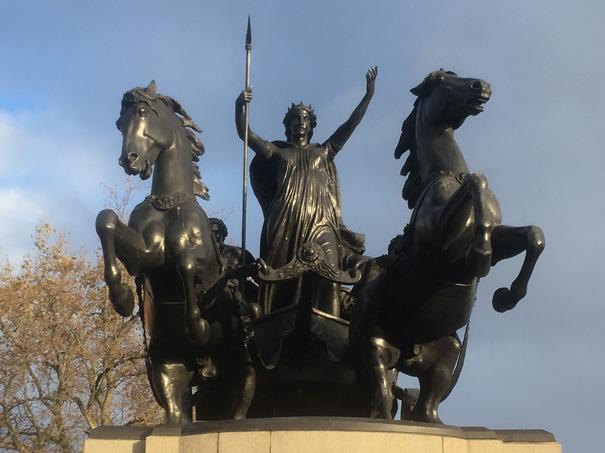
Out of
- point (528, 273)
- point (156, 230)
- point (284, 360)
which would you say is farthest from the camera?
point (284, 360)

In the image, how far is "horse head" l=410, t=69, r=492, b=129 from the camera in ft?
28.6

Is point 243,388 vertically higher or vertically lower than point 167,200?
lower

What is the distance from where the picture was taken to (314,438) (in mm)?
7254

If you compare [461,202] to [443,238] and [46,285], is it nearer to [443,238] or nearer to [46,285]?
[443,238]

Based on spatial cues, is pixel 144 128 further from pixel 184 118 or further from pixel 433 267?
pixel 433 267

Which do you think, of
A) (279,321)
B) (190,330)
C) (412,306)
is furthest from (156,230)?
(412,306)

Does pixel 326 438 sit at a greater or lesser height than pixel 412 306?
lesser

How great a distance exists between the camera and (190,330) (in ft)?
28.0

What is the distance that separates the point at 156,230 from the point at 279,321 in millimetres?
1666

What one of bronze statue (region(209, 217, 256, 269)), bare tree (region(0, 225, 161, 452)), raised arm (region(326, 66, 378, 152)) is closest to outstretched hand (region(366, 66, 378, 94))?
raised arm (region(326, 66, 378, 152))

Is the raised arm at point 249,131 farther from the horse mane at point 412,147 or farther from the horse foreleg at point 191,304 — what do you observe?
the horse foreleg at point 191,304

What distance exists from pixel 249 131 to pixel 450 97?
102 inches

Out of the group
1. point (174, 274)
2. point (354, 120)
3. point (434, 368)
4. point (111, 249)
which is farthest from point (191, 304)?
point (354, 120)

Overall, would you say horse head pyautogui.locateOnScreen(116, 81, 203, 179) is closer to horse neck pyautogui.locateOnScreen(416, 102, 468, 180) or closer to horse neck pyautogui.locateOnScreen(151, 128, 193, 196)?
horse neck pyautogui.locateOnScreen(151, 128, 193, 196)
